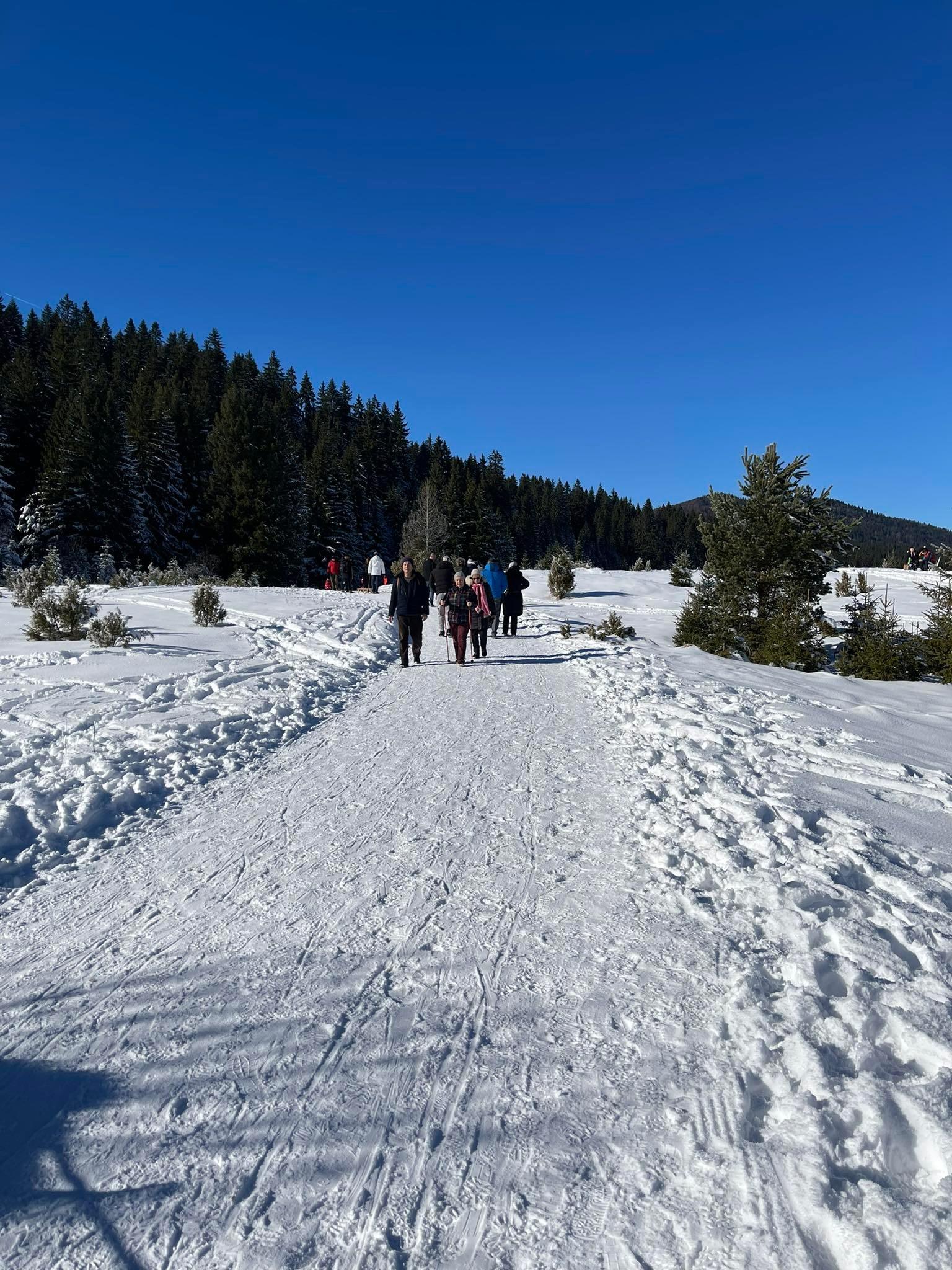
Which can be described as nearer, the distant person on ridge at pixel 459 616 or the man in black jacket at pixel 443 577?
the distant person on ridge at pixel 459 616

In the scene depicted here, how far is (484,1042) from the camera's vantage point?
2.58m

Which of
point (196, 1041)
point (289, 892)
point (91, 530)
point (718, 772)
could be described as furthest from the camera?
point (91, 530)

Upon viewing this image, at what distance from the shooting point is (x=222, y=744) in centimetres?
657

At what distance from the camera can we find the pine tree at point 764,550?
16.5m

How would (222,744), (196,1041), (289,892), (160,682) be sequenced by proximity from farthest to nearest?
(160,682), (222,744), (289,892), (196,1041)

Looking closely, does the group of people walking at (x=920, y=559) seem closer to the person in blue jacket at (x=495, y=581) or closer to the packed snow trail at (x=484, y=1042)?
A: the person in blue jacket at (x=495, y=581)

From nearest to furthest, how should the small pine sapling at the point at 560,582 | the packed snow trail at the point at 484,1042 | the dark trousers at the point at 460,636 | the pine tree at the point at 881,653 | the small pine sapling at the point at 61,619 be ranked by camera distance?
the packed snow trail at the point at 484,1042, the small pine sapling at the point at 61,619, the dark trousers at the point at 460,636, the pine tree at the point at 881,653, the small pine sapling at the point at 560,582

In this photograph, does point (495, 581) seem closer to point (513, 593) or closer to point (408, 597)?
point (513, 593)

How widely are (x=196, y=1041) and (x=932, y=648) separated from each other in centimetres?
1466

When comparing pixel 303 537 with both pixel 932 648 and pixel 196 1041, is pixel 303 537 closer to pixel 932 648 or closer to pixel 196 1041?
pixel 932 648

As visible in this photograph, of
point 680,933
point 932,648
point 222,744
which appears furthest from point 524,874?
point 932,648

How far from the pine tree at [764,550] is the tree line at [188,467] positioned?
93.2ft

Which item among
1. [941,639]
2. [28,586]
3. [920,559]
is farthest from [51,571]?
[920,559]

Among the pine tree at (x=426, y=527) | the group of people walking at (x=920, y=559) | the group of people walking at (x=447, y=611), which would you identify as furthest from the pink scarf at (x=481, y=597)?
the pine tree at (x=426, y=527)
